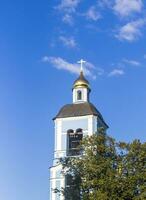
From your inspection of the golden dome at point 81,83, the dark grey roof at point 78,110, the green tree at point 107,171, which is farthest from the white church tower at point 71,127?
the green tree at point 107,171

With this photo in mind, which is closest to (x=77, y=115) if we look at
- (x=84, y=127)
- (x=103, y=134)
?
(x=84, y=127)

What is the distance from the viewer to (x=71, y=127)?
40.8 meters

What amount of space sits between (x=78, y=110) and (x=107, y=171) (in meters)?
12.3

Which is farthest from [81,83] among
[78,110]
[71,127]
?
[71,127]

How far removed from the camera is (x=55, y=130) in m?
41.1

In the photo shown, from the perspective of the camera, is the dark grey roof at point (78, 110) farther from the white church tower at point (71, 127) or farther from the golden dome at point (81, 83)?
the golden dome at point (81, 83)

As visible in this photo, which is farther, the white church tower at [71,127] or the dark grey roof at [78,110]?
the dark grey roof at [78,110]

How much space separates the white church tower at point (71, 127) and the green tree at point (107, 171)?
890cm

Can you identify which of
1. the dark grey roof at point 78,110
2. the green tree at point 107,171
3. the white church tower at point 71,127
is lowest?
the green tree at point 107,171

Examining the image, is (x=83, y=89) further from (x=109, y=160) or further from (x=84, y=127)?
(x=109, y=160)

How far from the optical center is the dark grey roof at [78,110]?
134ft

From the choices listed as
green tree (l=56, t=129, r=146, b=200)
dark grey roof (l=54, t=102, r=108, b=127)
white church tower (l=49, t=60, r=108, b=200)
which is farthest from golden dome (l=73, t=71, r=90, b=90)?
green tree (l=56, t=129, r=146, b=200)

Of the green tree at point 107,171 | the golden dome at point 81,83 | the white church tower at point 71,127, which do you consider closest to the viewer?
the green tree at point 107,171

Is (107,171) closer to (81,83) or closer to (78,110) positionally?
(78,110)
